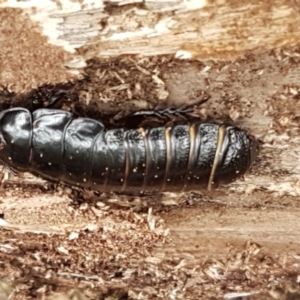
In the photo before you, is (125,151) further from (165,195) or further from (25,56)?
(25,56)

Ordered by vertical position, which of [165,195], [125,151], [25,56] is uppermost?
[25,56]

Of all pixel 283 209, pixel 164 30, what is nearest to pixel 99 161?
pixel 164 30

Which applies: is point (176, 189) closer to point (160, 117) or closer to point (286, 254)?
point (160, 117)

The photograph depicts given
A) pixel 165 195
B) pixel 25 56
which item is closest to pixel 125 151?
pixel 165 195

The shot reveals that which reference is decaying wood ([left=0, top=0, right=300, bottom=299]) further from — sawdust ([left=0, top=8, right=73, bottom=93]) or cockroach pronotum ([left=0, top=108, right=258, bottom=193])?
cockroach pronotum ([left=0, top=108, right=258, bottom=193])

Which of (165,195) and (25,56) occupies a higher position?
(25,56)

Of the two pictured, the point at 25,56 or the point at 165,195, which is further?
the point at 165,195

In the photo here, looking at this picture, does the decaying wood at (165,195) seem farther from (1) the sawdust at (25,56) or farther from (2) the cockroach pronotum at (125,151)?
(2) the cockroach pronotum at (125,151)
